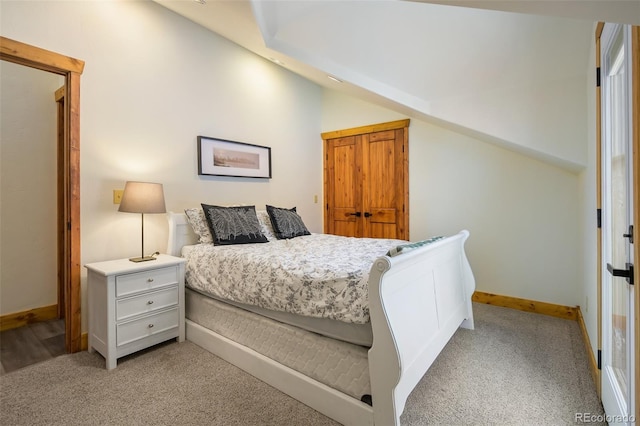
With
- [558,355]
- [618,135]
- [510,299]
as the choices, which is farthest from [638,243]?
[510,299]

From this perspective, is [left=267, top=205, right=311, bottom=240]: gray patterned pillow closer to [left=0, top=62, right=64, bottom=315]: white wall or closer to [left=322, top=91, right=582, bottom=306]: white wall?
[left=322, top=91, right=582, bottom=306]: white wall

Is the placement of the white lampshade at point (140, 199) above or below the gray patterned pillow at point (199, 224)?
above

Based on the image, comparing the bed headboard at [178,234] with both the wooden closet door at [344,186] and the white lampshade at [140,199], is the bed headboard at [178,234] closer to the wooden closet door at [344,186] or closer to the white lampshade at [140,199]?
the white lampshade at [140,199]

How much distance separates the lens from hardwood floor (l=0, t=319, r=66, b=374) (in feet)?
7.38

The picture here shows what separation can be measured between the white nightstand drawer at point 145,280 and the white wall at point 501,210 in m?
2.92

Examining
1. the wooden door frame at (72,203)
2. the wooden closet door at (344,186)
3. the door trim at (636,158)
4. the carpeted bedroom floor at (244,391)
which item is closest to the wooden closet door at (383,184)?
the wooden closet door at (344,186)

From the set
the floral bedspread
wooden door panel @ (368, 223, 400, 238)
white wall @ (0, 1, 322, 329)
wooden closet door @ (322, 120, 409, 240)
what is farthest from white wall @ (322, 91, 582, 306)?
white wall @ (0, 1, 322, 329)

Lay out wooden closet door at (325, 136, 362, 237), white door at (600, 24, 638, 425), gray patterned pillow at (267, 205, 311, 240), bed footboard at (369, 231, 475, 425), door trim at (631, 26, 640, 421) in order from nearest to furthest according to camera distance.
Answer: door trim at (631, 26, 640, 421), white door at (600, 24, 638, 425), bed footboard at (369, 231, 475, 425), gray patterned pillow at (267, 205, 311, 240), wooden closet door at (325, 136, 362, 237)

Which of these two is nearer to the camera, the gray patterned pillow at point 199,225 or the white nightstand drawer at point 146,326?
the white nightstand drawer at point 146,326

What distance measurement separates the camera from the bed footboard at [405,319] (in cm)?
142

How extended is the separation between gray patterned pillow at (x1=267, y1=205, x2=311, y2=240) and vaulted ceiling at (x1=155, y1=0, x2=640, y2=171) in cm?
153

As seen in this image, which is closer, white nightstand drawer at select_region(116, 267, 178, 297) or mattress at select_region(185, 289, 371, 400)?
mattress at select_region(185, 289, 371, 400)

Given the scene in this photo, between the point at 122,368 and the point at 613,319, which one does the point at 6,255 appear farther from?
the point at 613,319

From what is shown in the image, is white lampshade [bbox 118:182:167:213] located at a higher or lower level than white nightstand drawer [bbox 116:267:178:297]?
higher
